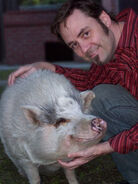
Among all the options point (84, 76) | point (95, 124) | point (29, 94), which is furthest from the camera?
point (84, 76)

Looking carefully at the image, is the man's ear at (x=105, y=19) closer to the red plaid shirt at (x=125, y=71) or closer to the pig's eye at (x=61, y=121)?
the red plaid shirt at (x=125, y=71)

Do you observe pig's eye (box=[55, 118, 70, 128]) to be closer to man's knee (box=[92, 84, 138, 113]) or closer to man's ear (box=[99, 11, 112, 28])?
man's knee (box=[92, 84, 138, 113])

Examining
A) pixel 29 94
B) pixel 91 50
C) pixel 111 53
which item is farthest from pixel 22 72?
pixel 111 53

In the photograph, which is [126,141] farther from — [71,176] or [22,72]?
[22,72]

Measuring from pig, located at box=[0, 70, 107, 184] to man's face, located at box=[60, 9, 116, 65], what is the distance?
Result: 32 centimetres

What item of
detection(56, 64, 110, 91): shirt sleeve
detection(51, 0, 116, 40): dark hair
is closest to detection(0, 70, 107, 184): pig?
detection(51, 0, 116, 40): dark hair

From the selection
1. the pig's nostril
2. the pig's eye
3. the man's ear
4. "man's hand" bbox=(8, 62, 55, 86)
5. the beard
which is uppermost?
the man's ear

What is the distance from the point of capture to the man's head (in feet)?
9.86

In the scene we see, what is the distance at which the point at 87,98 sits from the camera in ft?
9.54

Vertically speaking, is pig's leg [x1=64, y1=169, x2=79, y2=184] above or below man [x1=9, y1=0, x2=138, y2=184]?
below

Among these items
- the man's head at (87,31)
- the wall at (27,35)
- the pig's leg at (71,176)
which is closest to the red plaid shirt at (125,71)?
the man's head at (87,31)

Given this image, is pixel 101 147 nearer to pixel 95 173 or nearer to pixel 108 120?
pixel 108 120

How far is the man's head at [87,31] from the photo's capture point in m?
3.00

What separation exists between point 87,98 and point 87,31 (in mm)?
525
